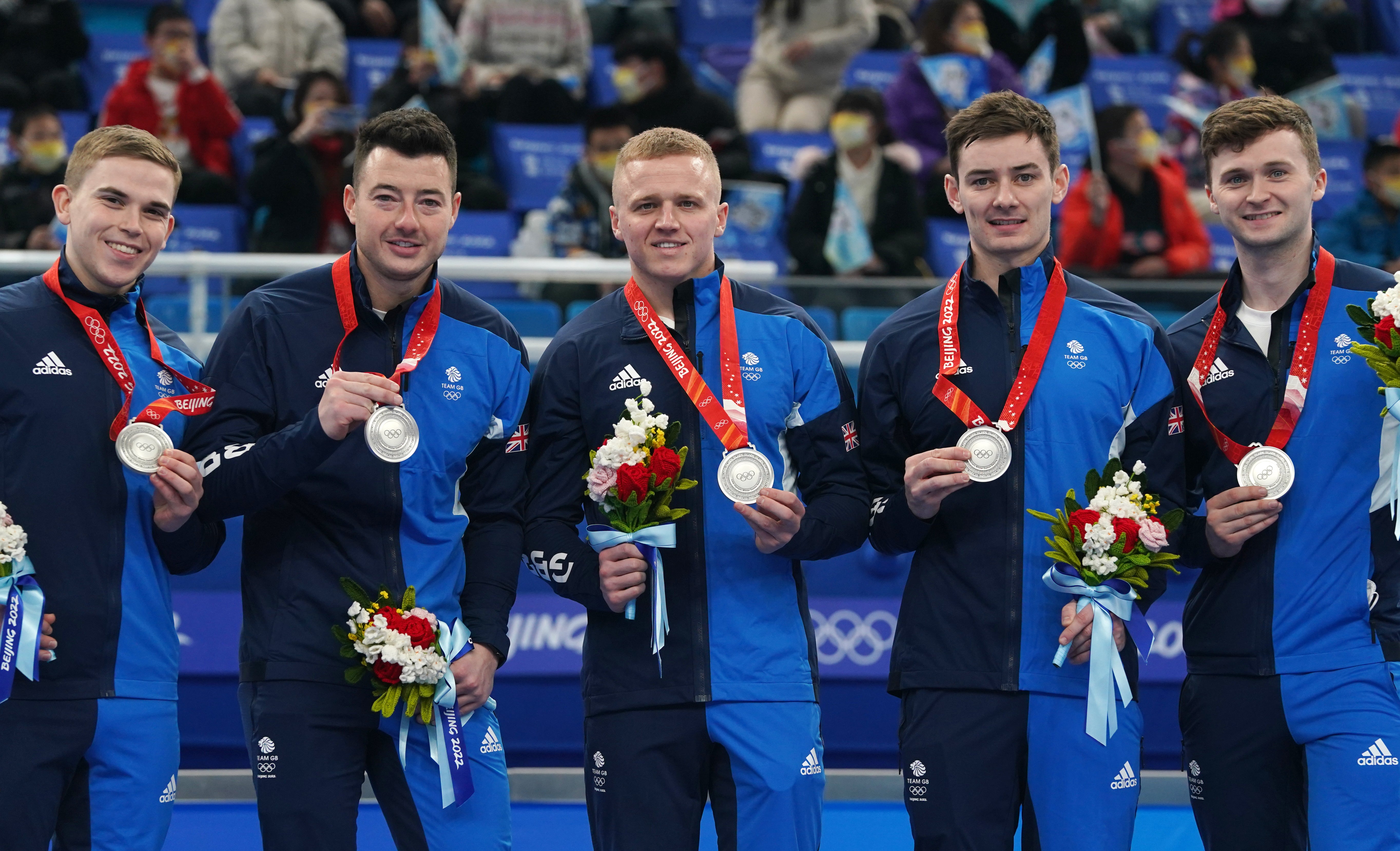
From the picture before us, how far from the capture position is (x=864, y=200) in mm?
9023

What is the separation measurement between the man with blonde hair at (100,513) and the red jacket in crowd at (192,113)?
223 inches

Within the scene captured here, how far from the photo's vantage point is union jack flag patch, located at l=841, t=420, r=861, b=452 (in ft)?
13.9

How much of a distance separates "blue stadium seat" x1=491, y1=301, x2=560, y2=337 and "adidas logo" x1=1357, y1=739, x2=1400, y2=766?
4042 mm

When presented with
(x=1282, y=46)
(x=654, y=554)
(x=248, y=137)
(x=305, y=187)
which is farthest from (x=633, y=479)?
(x=1282, y=46)

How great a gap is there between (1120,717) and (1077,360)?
96 cm

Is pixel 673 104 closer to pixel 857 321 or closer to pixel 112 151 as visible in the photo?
pixel 857 321

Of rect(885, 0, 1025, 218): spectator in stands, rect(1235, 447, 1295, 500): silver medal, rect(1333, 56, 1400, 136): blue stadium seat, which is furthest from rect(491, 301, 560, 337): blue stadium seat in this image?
rect(1333, 56, 1400, 136): blue stadium seat

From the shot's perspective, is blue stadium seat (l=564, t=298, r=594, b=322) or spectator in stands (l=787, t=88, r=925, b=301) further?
spectator in stands (l=787, t=88, r=925, b=301)

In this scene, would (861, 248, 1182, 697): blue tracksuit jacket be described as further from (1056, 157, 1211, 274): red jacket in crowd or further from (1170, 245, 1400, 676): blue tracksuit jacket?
(1056, 157, 1211, 274): red jacket in crowd

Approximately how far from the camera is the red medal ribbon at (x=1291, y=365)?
4176 mm

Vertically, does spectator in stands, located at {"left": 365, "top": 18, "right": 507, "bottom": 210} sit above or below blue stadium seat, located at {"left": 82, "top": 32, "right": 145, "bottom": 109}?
below

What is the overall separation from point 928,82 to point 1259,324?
6330 mm

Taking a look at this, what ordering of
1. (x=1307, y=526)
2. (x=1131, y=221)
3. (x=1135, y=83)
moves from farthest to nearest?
(x=1135, y=83), (x=1131, y=221), (x=1307, y=526)

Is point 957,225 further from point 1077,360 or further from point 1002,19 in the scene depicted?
point 1077,360
